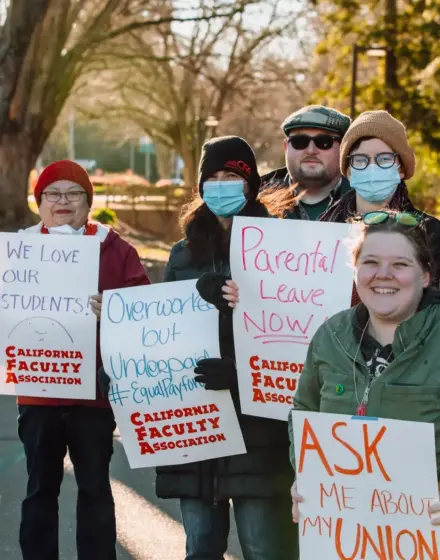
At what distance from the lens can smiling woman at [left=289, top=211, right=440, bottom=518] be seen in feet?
8.17

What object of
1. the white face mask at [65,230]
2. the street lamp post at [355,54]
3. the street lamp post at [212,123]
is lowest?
the white face mask at [65,230]

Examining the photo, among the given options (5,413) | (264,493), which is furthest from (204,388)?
(5,413)

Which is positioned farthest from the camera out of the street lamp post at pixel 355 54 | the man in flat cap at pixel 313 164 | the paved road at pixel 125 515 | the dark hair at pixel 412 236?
the street lamp post at pixel 355 54

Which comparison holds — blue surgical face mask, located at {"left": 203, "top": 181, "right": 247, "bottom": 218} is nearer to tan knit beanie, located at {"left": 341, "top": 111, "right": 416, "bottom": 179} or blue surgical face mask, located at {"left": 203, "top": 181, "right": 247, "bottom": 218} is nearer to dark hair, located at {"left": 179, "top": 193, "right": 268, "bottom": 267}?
dark hair, located at {"left": 179, "top": 193, "right": 268, "bottom": 267}

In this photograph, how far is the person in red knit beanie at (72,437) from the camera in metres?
3.70

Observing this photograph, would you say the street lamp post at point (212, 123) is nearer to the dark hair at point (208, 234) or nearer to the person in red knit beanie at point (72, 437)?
the person in red knit beanie at point (72, 437)

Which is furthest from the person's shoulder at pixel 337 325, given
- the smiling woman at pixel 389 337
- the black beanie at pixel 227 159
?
the black beanie at pixel 227 159

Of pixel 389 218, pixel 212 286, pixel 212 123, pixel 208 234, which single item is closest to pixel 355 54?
pixel 212 123

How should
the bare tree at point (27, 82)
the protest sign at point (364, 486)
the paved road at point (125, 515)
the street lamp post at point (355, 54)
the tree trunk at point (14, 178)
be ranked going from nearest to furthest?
1. the protest sign at point (364, 486)
2. the paved road at point (125, 515)
3. the bare tree at point (27, 82)
4. the tree trunk at point (14, 178)
5. the street lamp post at point (355, 54)

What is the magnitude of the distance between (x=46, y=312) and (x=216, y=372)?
31.7 inches

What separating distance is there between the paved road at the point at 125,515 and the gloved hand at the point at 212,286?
1.56 meters

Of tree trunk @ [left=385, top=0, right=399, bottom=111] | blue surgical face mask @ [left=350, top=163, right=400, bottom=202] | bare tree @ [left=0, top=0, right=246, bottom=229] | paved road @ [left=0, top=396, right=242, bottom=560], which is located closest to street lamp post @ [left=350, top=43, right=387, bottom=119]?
tree trunk @ [left=385, top=0, right=399, bottom=111]

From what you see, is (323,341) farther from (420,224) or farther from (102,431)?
(102,431)

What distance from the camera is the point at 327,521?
2619mm
